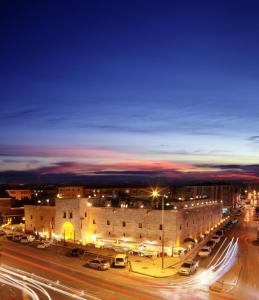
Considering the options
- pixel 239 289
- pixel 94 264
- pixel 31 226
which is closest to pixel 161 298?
pixel 239 289

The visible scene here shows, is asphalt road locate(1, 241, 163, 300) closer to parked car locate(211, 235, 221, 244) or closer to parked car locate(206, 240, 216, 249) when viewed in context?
parked car locate(206, 240, 216, 249)

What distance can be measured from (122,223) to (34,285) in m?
22.0

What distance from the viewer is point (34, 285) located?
35.7m

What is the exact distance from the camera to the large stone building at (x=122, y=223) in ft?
171

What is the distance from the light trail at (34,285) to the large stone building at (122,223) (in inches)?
678

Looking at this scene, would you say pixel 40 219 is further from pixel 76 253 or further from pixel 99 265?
pixel 99 265

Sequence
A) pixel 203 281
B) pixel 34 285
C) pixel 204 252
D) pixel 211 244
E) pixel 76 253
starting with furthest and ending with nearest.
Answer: pixel 211 244
pixel 204 252
pixel 76 253
pixel 203 281
pixel 34 285

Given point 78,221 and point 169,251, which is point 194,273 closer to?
point 169,251

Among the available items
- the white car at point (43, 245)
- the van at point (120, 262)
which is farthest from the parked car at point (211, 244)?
the white car at point (43, 245)

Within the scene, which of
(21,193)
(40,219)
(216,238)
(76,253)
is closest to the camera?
(76,253)

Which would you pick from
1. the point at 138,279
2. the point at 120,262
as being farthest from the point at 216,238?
the point at 138,279

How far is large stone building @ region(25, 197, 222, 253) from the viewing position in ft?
171

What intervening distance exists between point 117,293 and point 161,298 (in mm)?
4158

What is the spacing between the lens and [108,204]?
198 feet
